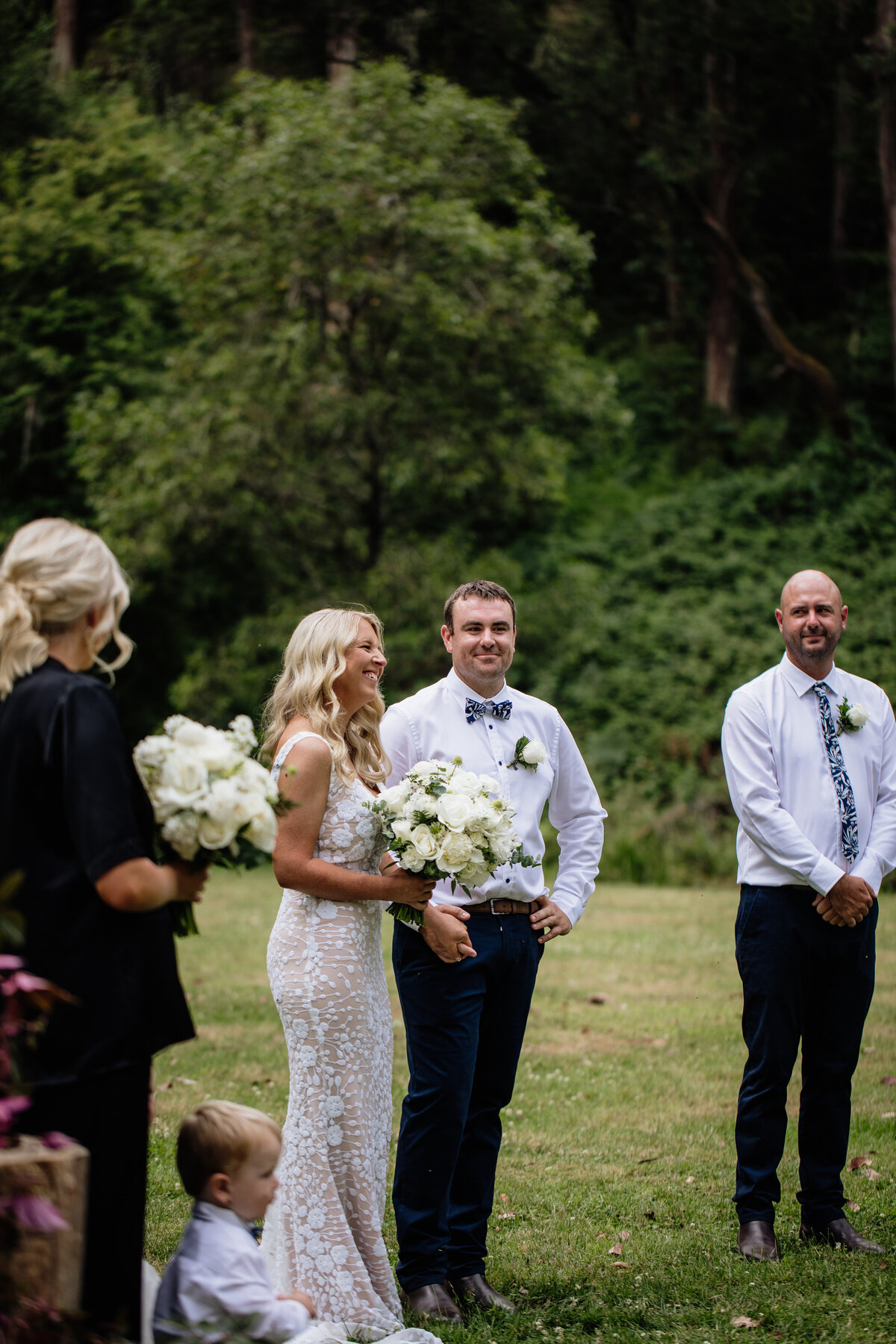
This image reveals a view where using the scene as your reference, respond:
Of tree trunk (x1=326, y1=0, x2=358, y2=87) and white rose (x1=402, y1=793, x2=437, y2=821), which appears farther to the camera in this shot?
tree trunk (x1=326, y1=0, x2=358, y2=87)

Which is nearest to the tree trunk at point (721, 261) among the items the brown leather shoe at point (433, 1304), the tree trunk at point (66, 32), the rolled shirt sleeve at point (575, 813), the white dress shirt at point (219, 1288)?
the tree trunk at point (66, 32)

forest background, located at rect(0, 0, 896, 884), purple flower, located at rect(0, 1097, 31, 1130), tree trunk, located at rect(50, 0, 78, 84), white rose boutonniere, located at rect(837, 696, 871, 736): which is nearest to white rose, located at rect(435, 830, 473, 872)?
purple flower, located at rect(0, 1097, 31, 1130)

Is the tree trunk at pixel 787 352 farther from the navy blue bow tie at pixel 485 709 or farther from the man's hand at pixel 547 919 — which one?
the man's hand at pixel 547 919

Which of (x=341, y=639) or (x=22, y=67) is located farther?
(x=22, y=67)

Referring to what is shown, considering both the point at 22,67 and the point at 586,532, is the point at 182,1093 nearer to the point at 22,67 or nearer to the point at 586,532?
the point at 586,532

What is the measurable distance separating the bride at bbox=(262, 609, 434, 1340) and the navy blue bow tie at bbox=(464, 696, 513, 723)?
536 millimetres

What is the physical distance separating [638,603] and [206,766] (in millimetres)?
17390

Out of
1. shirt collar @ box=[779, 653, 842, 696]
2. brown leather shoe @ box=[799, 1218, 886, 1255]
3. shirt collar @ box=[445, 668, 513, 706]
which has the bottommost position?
brown leather shoe @ box=[799, 1218, 886, 1255]

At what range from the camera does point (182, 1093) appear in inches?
270

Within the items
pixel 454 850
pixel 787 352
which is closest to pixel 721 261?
pixel 787 352

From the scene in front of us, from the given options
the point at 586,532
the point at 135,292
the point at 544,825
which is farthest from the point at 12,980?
the point at 135,292

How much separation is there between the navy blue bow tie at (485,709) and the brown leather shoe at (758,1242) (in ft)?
7.19

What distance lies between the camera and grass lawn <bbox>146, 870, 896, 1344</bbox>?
169 inches

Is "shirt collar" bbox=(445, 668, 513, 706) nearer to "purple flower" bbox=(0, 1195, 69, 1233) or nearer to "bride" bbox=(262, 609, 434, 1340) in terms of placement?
"bride" bbox=(262, 609, 434, 1340)
